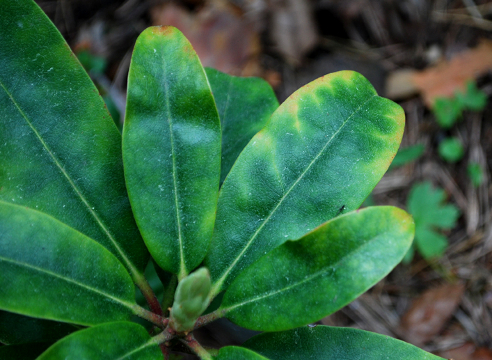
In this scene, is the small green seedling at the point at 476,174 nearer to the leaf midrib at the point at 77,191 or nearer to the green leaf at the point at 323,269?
the green leaf at the point at 323,269

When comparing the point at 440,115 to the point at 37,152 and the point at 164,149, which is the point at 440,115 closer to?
the point at 164,149

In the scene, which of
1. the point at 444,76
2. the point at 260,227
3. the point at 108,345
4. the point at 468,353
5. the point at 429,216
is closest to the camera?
the point at 108,345

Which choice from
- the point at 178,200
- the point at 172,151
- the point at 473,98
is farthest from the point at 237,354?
the point at 473,98

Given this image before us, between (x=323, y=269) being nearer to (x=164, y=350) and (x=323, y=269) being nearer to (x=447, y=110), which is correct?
(x=164, y=350)

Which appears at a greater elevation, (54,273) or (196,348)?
(54,273)

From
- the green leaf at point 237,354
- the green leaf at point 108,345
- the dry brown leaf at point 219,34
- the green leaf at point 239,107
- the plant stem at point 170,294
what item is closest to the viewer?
the green leaf at point 108,345

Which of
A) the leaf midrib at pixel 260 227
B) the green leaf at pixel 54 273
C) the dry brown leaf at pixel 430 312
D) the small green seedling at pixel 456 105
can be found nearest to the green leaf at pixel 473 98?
the small green seedling at pixel 456 105
